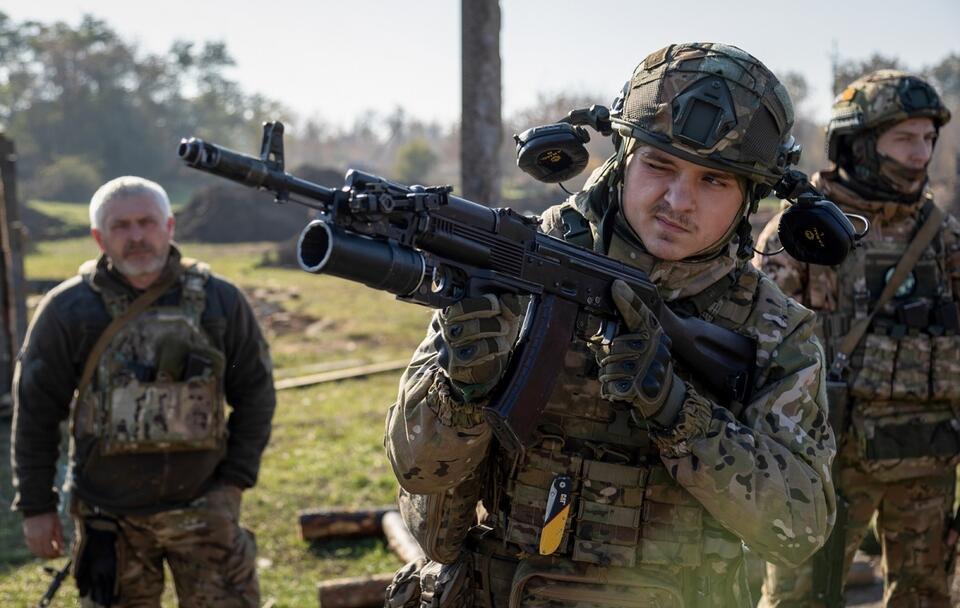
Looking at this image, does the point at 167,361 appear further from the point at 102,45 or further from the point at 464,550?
the point at 102,45

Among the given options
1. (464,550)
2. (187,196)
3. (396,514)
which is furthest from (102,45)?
(464,550)

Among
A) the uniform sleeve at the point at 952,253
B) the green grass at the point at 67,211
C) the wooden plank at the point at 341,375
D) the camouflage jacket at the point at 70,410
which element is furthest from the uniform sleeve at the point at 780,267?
the green grass at the point at 67,211

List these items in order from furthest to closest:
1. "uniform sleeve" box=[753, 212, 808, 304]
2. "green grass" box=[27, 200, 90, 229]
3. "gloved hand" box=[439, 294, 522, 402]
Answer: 1. "green grass" box=[27, 200, 90, 229]
2. "uniform sleeve" box=[753, 212, 808, 304]
3. "gloved hand" box=[439, 294, 522, 402]

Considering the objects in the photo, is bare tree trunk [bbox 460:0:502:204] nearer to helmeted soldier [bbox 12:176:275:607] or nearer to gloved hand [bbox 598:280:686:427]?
helmeted soldier [bbox 12:176:275:607]

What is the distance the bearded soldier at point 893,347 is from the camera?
471cm

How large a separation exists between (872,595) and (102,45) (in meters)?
Answer: 59.1

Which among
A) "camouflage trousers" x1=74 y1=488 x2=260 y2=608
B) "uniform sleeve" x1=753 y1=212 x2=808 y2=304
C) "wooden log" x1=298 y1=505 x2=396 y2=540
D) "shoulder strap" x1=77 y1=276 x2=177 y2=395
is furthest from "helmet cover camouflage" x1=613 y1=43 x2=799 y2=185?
"wooden log" x1=298 y1=505 x2=396 y2=540

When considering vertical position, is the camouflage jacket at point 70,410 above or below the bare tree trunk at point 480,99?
below

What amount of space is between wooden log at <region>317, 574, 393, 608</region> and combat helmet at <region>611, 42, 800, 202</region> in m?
3.66

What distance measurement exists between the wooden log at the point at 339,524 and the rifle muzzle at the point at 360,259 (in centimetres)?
485

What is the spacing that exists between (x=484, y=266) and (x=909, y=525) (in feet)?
11.4

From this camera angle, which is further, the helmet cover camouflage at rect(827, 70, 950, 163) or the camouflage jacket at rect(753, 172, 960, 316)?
the helmet cover camouflage at rect(827, 70, 950, 163)

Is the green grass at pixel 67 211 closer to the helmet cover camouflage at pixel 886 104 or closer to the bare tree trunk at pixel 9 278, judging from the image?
the bare tree trunk at pixel 9 278

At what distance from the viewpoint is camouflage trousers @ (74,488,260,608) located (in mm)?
4527
